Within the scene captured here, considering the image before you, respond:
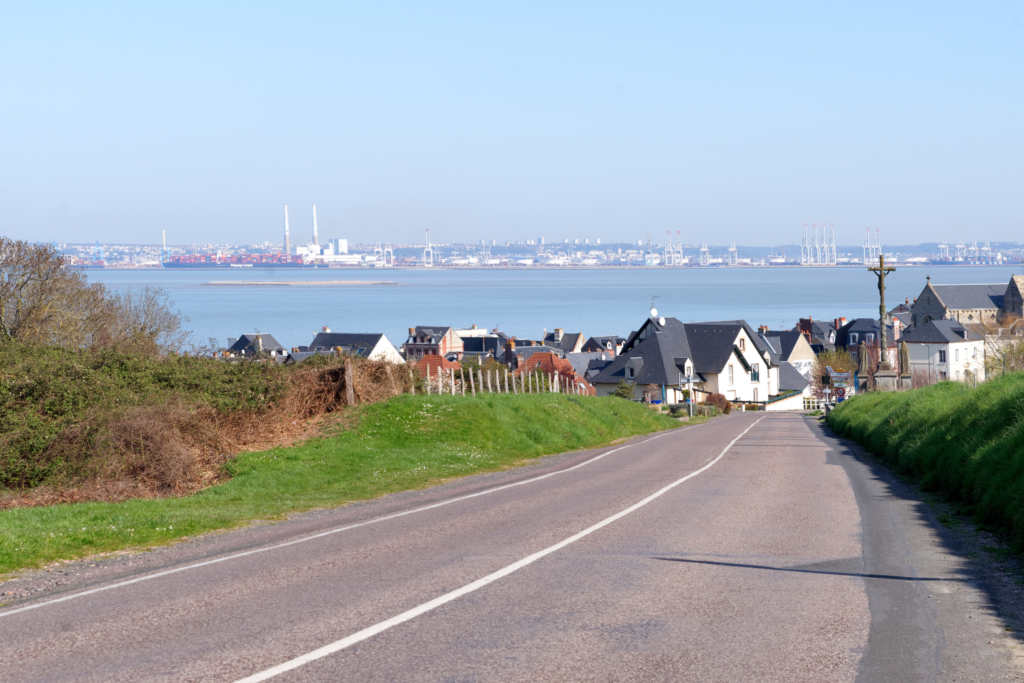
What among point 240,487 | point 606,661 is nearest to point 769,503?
point 606,661

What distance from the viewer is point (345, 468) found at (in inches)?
773

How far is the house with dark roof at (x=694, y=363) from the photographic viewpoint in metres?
82.2

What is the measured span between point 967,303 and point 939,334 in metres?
42.3

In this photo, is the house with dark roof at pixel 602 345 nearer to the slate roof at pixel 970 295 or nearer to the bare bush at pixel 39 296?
the slate roof at pixel 970 295

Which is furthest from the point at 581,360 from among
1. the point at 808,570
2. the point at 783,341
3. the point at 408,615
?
the point at 408,615

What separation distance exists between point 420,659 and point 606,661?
4.33 ft

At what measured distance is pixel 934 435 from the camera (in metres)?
18.1

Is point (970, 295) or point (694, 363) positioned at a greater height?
point (970, 295)

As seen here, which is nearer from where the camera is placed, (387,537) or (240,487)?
(387,537)

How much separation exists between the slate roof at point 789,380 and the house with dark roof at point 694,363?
8.58m

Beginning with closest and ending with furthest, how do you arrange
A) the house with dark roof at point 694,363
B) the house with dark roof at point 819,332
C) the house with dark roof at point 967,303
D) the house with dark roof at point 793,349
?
the house with dark roof at point 694,363 → the house with dark roof at point 793,349 → the house with dark roof at point 819,332 → the house with dark roof at point 967,303

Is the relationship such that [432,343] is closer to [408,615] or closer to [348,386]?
[348,386]

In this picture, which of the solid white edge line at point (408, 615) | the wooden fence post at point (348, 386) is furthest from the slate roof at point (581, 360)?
the solid white edge line at point (408, 615)

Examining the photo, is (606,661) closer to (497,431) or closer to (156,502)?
(156,502)
